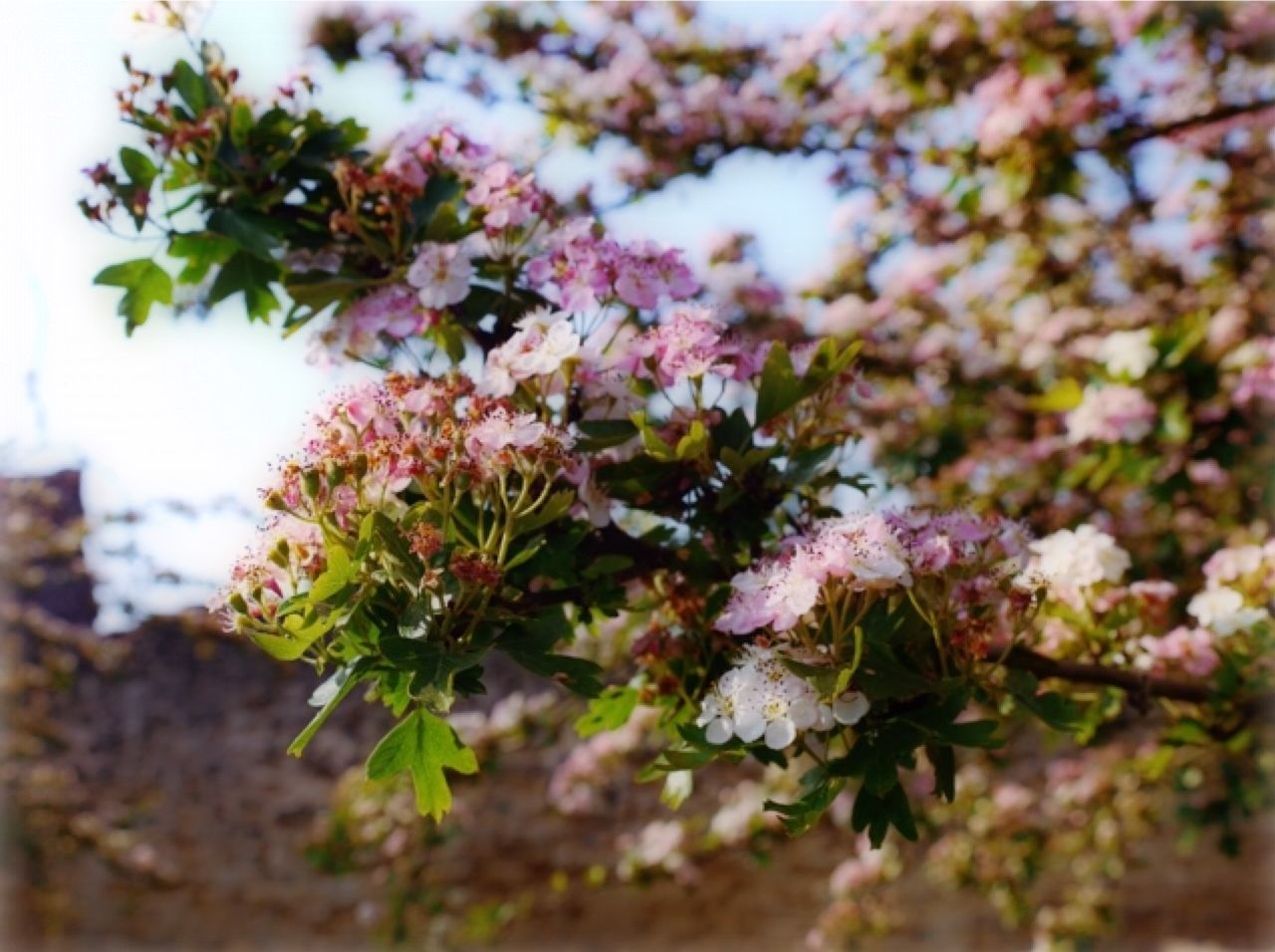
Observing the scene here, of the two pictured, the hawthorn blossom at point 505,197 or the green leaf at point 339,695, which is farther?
the hawthorn blossom at point 505,197

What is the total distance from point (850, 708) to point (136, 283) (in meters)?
1.16

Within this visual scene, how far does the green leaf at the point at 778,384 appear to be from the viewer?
1524 mm

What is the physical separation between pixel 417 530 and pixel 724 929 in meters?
4.47

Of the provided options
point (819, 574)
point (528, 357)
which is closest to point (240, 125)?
point (528, 357)

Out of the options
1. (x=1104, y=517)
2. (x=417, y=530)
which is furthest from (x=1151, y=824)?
(x=417, y=530)

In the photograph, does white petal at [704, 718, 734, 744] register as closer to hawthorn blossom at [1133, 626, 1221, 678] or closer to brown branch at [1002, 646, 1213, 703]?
brown branch at [1002, 646, 1213, 703]

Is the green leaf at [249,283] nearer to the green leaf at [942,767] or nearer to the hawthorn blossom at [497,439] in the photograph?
the hawthorn blossom at [497,439]

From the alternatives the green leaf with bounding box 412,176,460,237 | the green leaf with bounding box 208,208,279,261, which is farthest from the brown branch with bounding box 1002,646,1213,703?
the green leaf with bounding box 208,208,279,261

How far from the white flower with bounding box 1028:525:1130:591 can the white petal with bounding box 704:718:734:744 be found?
27.0 inches

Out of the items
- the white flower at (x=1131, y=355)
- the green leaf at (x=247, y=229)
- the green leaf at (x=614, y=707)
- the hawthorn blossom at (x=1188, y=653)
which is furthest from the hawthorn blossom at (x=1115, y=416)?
the green leaf at (x=247, y=229)

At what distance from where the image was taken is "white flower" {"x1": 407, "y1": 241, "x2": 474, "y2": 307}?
168cm

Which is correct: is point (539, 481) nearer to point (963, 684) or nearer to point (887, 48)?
point (963, 684)

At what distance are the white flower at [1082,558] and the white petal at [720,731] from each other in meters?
0.68

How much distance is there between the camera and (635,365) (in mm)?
1563
